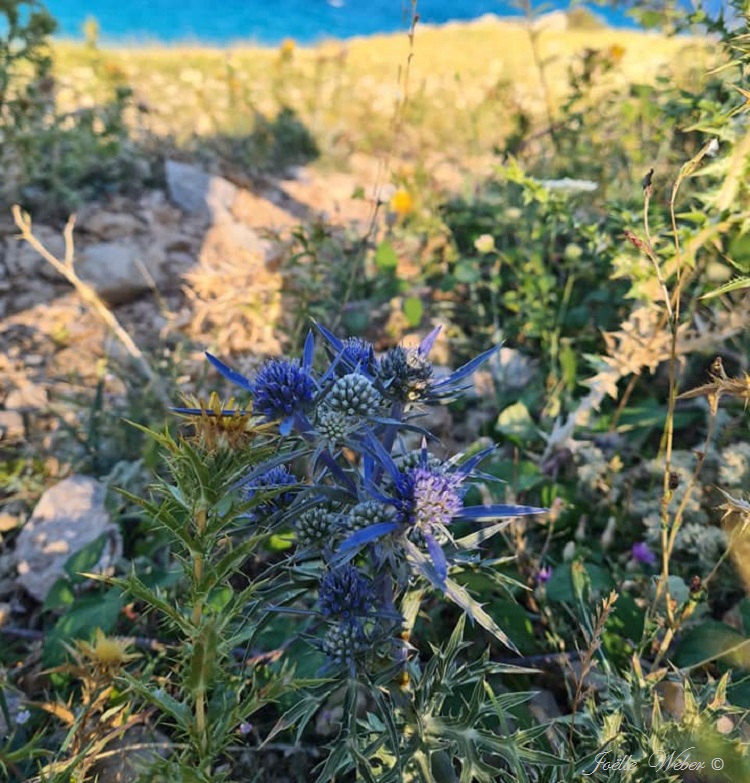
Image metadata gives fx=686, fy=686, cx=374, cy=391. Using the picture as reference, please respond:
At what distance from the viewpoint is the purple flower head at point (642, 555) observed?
5.23 feet

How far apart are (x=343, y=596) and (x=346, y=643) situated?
6 cm

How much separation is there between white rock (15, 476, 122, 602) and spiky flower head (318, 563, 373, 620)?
35.6 inches

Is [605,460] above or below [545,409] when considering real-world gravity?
below

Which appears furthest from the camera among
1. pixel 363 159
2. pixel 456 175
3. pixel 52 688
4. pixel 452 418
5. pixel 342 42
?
pixel 342 42

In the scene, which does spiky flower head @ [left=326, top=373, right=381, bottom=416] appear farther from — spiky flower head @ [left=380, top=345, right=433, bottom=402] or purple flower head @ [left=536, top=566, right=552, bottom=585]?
purple flower head @ [left=536, top=566, right=552, bottom=585]

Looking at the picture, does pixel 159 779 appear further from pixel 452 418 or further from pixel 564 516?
pixel 452 418

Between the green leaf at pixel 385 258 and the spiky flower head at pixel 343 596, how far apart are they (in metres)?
1.82

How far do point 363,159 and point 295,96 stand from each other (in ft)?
4.65

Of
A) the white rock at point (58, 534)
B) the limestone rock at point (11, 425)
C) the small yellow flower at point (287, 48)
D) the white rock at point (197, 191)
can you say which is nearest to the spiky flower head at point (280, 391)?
the white rock at point (58, 534)

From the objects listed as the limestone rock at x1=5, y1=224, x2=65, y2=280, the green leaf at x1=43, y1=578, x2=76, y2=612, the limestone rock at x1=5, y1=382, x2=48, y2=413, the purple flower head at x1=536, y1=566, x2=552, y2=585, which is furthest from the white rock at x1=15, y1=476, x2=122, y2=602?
the limestone rock at x1=5, y1=224, x2=65, y2=280

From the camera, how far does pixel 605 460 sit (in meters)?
1.99

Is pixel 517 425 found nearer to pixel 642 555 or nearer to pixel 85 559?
pixel 642 555

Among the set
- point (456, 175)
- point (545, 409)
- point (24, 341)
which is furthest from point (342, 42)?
point (545, 409)

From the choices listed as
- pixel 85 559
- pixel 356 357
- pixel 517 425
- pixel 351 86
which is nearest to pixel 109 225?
pixel 85 559
